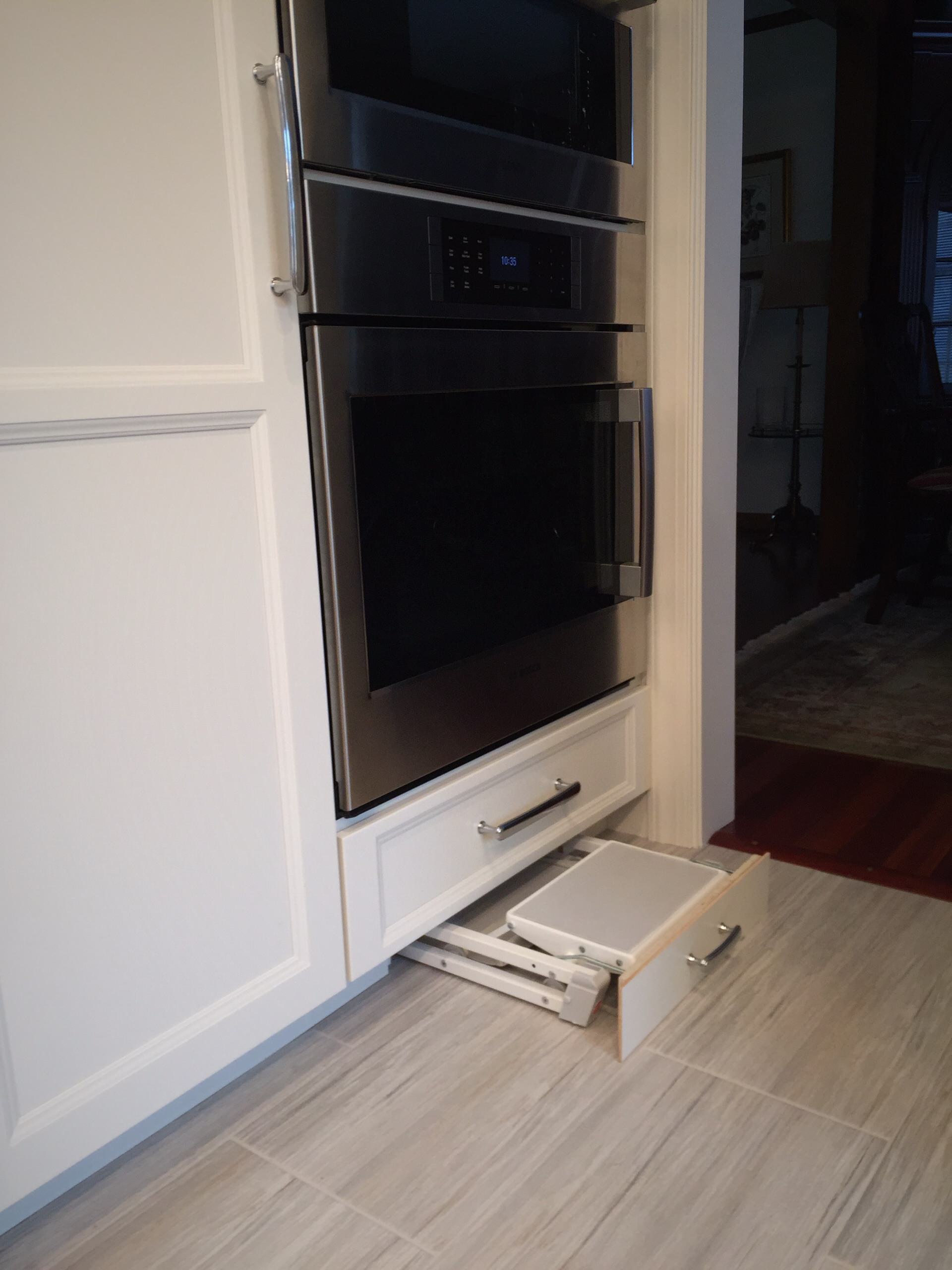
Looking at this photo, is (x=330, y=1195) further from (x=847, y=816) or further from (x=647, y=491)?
(x=847, y=816)

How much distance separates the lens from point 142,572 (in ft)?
3.78

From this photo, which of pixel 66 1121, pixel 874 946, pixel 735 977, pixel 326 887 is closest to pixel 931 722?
pixel 874 946

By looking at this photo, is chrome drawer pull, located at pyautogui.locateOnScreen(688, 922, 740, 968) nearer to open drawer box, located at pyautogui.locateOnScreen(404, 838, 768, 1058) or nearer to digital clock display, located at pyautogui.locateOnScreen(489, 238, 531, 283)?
open drawer box, located at pyautogui.locateOnScreen(404, 838, 768, 1058)

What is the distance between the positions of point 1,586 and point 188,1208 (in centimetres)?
72

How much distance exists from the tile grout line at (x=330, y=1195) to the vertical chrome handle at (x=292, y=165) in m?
1.01

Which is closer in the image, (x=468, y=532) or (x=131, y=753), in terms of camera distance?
(x=131, y=753)

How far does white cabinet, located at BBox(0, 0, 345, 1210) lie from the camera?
1039 mm

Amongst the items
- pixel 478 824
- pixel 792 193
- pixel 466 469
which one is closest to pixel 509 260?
pixel 466 469

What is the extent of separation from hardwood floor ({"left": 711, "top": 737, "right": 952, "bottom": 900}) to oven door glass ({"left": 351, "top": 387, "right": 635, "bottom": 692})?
2.02 feet

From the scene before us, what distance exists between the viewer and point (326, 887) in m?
1.40

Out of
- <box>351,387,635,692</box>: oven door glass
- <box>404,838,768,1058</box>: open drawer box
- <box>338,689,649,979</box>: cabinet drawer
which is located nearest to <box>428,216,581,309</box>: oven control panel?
<box>351,387,635,692</box>: oven door glass

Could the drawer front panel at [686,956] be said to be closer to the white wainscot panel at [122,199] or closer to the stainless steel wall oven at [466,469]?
the stainless steel wall oven at [466,469]

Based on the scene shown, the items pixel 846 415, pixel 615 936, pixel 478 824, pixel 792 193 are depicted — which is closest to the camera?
pixel 615 936

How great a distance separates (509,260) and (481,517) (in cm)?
36
